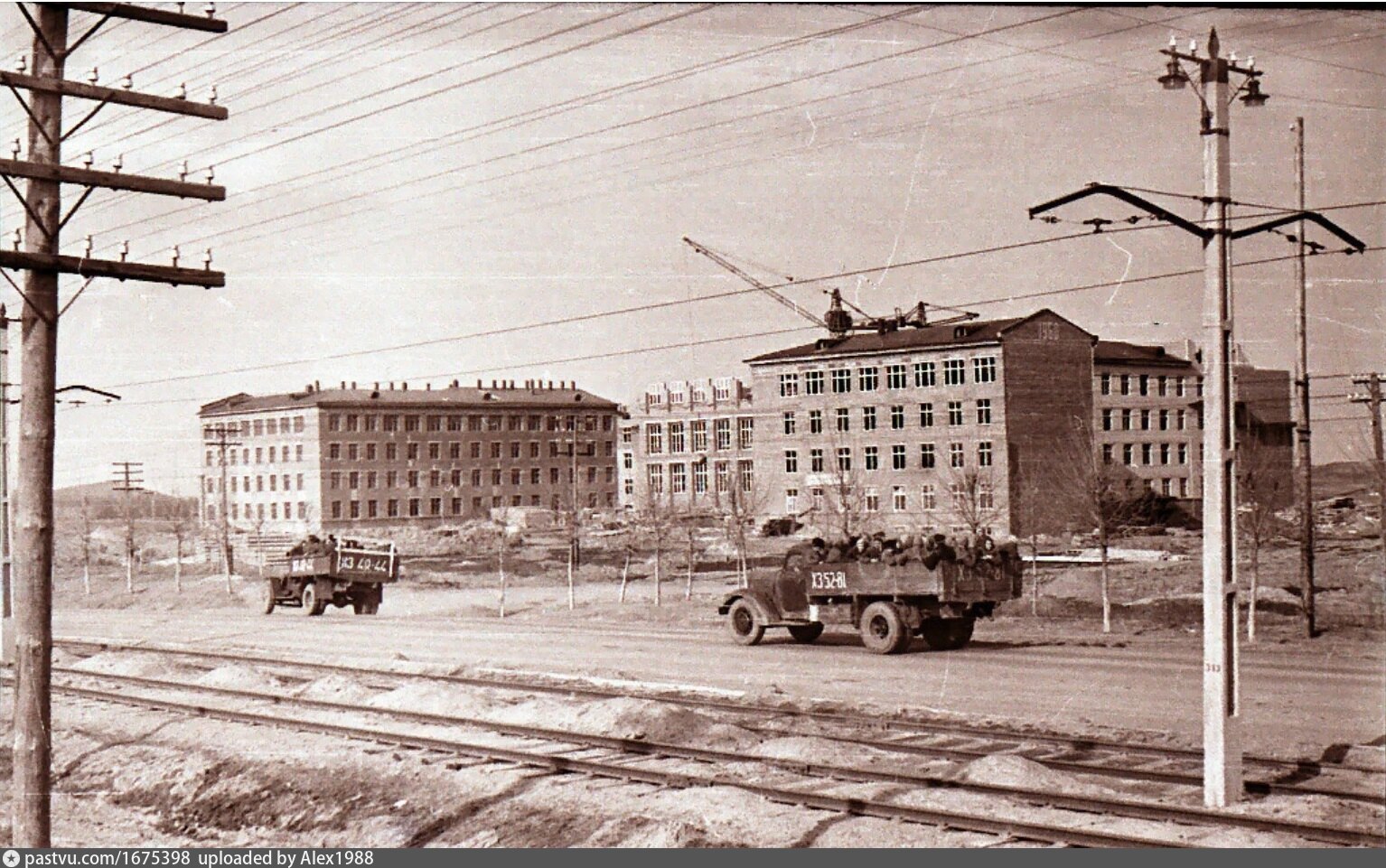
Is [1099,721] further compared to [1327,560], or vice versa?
[1327,560]

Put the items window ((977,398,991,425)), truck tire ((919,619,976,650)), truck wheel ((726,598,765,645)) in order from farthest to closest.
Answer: truck wheel ((726,598,765,645))
truck tire ((919,619,976,650))
window ((977,398,991,425))

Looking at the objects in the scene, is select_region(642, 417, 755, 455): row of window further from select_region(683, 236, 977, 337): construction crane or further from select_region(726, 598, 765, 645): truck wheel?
select_region(726, 598, 765, 645): truck wheel

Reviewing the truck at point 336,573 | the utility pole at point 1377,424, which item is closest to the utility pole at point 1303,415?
the utility pole at point 1377,424

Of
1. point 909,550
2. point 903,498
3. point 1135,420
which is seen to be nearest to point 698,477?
point 903,498

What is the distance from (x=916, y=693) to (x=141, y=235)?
982cm

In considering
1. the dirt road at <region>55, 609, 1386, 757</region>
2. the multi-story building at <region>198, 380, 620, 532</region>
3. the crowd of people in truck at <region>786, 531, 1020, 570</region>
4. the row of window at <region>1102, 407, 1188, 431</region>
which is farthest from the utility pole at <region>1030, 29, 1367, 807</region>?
the crowd of people in truck at <region>786, 531, 1020, 570</region>

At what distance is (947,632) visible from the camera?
18438mm

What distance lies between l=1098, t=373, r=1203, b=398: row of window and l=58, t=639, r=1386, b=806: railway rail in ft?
11.5

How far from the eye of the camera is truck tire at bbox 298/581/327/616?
17820 mm

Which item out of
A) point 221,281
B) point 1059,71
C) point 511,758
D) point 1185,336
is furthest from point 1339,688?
point 221,281

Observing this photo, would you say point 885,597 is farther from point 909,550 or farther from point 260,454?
point 260,454

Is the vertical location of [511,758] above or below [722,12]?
below

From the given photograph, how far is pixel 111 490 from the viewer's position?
45.3 ft

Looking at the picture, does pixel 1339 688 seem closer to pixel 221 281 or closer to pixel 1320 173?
pixel 1320 173
